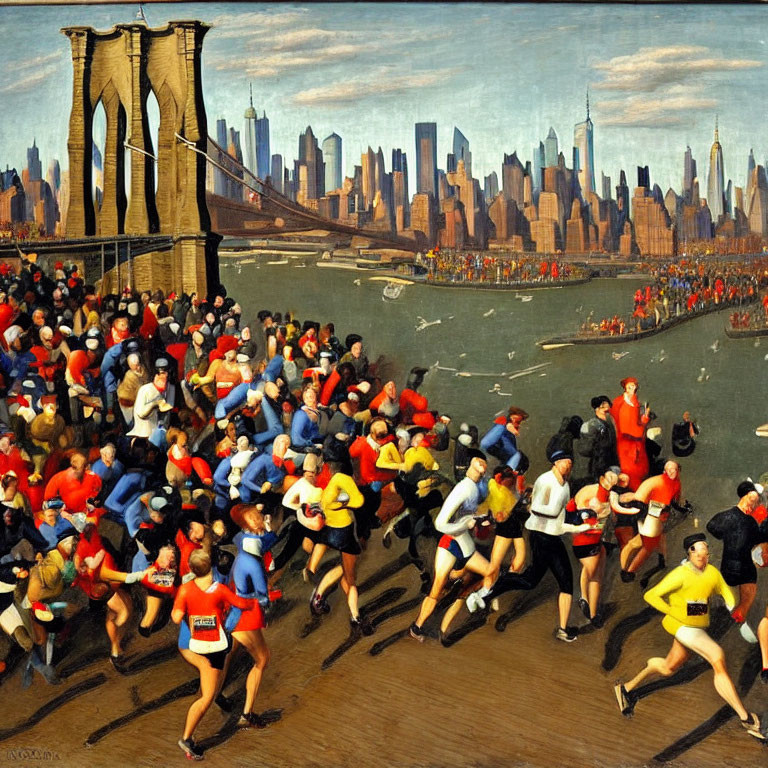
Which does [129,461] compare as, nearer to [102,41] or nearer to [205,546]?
[205,546]

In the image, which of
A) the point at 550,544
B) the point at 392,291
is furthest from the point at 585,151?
the point at 550,544

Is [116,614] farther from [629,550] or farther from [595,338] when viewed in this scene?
[595,338]

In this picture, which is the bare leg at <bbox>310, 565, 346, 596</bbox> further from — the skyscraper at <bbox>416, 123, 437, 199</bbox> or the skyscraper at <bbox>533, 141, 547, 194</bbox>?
the skyscraper at <bbox>533, 141, 547, 194</bbox>

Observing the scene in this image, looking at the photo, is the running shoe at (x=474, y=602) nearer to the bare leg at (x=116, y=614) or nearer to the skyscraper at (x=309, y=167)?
the bare leg at (x=116, y=614)

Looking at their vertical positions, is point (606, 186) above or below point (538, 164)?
below

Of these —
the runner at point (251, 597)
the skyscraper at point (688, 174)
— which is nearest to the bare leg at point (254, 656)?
the runner at point (251, 597)

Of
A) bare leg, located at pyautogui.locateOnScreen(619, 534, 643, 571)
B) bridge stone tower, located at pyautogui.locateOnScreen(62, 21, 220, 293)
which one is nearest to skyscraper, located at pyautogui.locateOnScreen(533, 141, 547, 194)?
bridge stone tower, located at pyautogui.locateOnScreen(62, 21, 220, 293)

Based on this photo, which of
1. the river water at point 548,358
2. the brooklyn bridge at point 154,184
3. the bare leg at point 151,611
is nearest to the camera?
the bare leg at point 151,611

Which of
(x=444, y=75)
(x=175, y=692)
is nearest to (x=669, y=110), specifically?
(x=444, y=75)
